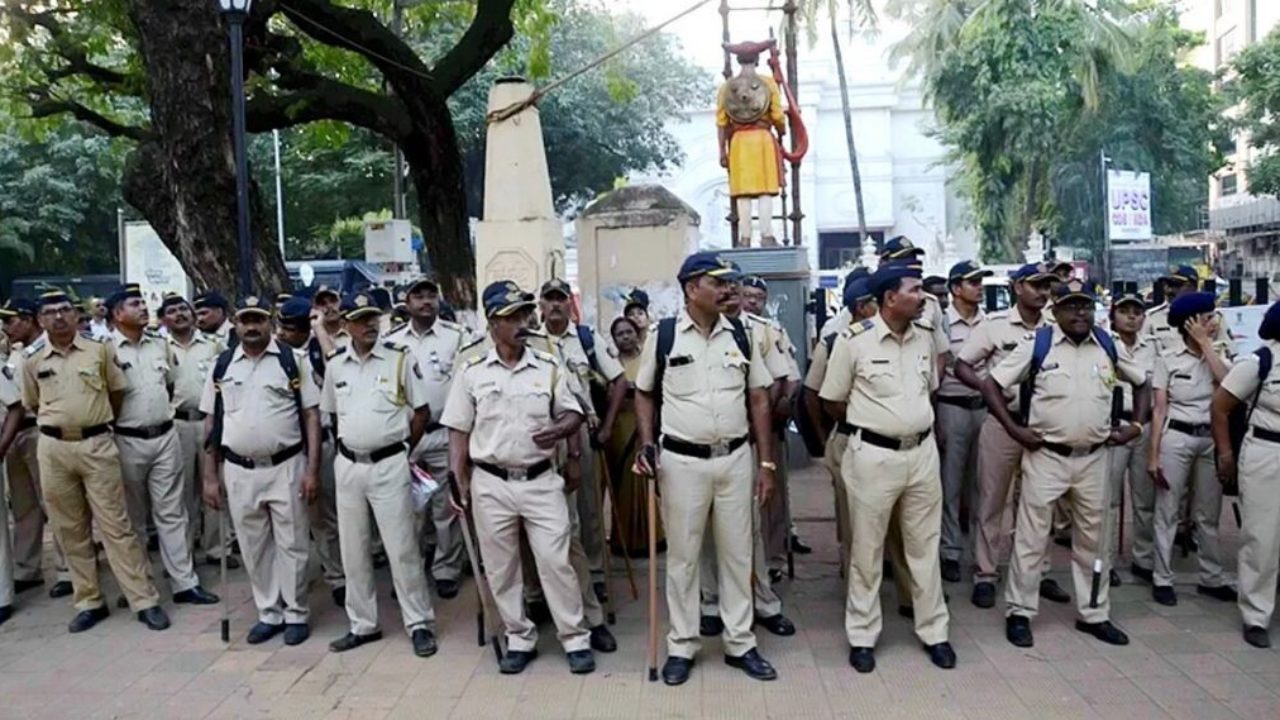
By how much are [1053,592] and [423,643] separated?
11.6 feet

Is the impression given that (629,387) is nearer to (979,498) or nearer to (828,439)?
(828,439)

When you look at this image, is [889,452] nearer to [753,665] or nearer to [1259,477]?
[753,665]

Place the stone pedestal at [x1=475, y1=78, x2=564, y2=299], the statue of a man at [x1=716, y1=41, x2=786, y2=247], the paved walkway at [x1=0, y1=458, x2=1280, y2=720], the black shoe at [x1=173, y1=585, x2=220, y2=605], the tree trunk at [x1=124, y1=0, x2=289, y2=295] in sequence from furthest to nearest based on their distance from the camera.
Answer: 1. the statue of a man at [x1=716, y1=41, x2=786, y2=247]
2. the stone pedestal at [x1=475, y1=78, x2=564, y2=299]
3. the tree trunk at [x1=124, y1=0, x2=289, y2=295]
4. the black shoe at [x1=173, y1=585, x2=220, y2=605]
5. the paved walkway at [x1=0, y1=458, x2=1280, y2=720]

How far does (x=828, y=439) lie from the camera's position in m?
6.20

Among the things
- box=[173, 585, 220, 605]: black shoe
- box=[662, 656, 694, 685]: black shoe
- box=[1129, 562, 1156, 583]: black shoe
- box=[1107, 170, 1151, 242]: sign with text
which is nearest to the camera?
box=[662, 656, 694, 685]: black shoe

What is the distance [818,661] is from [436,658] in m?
1.93

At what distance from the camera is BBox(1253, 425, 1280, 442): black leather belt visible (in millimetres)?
5504

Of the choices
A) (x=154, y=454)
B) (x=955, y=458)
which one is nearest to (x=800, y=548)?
(x=955, y=458)

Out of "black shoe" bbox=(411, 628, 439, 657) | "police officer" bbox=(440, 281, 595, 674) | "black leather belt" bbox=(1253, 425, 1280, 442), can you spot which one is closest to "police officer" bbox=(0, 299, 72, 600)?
"black shoe" bbox=(411, 628, 439, 657)

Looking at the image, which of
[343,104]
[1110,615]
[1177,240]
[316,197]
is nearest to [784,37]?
[343,104]

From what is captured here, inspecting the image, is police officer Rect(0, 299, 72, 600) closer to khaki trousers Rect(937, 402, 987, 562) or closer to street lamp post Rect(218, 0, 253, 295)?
street lamp post Rect(218, 0, 253, 295)

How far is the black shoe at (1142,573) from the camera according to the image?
6582 millimetres

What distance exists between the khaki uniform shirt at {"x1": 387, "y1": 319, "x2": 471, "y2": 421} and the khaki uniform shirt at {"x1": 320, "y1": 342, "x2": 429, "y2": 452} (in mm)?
853

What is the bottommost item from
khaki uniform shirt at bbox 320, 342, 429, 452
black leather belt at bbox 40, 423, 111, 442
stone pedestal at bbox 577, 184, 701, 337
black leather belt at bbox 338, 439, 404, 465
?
black leather belt at bbox 338, 439, 404, 465
